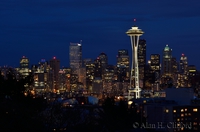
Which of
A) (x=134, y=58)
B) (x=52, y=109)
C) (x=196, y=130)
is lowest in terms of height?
(x=196, y=130)

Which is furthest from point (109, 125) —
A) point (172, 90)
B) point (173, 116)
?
point (172, 90)

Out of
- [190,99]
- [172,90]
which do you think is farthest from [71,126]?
[172,90]

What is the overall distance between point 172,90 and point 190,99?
5272 mm

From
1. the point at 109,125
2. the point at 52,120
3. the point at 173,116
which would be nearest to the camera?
the point at 52,120

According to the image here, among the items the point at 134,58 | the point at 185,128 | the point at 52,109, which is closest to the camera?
the point at 52,109

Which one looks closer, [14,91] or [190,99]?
[14,91]

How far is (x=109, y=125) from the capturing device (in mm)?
22172

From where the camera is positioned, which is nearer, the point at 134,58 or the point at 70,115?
the point at 70,115

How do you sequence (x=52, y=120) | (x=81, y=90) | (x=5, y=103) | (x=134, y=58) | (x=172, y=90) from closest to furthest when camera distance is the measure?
(x=5, y=103) < (x=52, y=120) < (x=172, y=90) < (x=134, y=58) < (x=81, y=90)

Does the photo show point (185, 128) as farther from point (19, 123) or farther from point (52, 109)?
point (19, 123)

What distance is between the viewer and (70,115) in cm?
1681

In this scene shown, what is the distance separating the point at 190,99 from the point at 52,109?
36343 millimetres

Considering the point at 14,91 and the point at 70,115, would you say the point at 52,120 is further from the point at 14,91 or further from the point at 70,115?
the point at 14,91

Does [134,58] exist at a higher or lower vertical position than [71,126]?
higher
